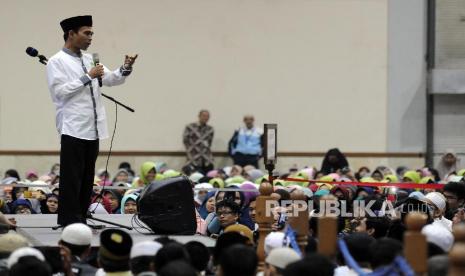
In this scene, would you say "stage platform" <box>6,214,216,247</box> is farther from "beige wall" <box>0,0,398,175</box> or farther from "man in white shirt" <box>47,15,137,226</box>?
"beige wall" <box>0,0,398,175</box>

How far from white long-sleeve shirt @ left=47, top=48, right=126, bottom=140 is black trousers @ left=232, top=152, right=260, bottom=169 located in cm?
1220

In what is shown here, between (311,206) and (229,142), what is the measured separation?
1131cm

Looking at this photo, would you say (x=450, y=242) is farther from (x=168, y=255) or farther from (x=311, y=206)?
(x=311, y=206)

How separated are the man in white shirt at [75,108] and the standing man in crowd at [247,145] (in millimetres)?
12170

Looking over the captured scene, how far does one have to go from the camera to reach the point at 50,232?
946 cm

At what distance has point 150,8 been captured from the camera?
22.0m

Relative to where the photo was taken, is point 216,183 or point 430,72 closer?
point 216,183

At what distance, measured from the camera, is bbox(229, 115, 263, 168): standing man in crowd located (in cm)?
2150

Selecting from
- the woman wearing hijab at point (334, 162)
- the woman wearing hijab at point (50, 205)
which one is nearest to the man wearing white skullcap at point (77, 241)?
the woman wearing hijab at point (50, 205)

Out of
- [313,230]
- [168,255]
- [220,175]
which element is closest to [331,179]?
[220,175]

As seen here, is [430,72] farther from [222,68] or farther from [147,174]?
[147,174]

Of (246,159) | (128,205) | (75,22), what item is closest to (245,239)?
(75,22)

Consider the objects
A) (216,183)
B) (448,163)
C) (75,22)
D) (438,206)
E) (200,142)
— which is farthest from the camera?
(200,142)

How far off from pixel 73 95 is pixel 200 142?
12.6 m
